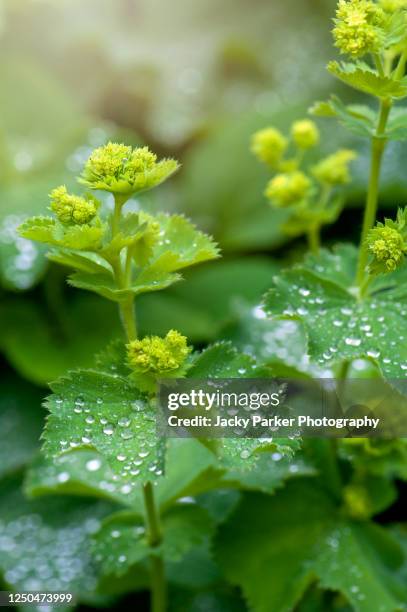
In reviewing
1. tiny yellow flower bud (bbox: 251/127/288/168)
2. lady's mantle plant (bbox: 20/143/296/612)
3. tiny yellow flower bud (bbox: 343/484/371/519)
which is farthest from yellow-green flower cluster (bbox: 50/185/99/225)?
tiny yellow flower bud (bbox: 343/484/371/519)

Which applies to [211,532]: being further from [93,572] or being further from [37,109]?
[37,109]

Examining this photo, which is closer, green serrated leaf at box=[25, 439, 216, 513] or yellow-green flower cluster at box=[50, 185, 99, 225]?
yellow-green flower cluster at box=[50, 185, 99, 225]

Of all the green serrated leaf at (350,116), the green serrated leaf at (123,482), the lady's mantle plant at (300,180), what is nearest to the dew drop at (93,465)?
the green serrated leaf at (123,482)

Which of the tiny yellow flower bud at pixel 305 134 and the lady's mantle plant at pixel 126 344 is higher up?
the tiny yellow flower bud at pixel 305 134

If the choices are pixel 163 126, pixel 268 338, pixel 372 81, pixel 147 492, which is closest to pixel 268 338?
pixel 268 338

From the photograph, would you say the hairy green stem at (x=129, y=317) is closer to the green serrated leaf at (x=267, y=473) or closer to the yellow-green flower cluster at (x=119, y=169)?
the yellow-green flower cluster at (x=119, y=169)

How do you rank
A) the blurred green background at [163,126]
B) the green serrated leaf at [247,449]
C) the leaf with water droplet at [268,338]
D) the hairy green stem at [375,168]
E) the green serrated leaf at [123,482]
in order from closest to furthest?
the green serrated leaf at [247,449]
the hairy green stem at [375,168]
the green serrated leaf at [123,482]
the leaf with water droplet at [268,338]
the blurred green background at [163,126]

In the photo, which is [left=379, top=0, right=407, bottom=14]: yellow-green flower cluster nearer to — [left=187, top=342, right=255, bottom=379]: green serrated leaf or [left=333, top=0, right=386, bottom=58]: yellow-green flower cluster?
[left=333, top=0, right=386, bottom=58]: yellow-green flower cluster

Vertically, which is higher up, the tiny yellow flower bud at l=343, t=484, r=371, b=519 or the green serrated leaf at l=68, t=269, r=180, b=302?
the green serrated leaf at l=68, t=269, r=180, b=302
